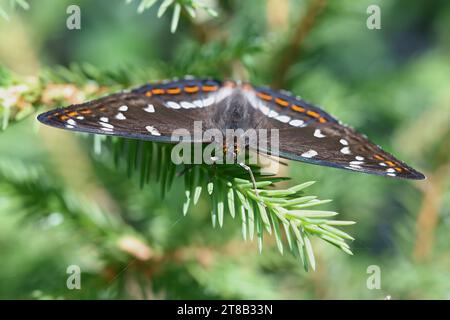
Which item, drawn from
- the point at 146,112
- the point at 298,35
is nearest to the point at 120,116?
the point at 146,112

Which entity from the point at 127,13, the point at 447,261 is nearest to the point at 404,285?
the point at 447,261

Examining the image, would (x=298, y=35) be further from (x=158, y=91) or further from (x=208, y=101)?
(x=158, y=91)

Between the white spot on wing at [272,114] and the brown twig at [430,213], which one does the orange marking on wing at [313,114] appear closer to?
the white spot on wing at [272,114]

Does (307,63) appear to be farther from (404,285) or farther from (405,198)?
(404,285)

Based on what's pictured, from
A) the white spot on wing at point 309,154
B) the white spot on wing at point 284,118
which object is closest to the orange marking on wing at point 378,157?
the white spot on wing at point 309,154

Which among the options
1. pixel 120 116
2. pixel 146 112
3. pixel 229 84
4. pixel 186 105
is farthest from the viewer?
pixel 186 105
